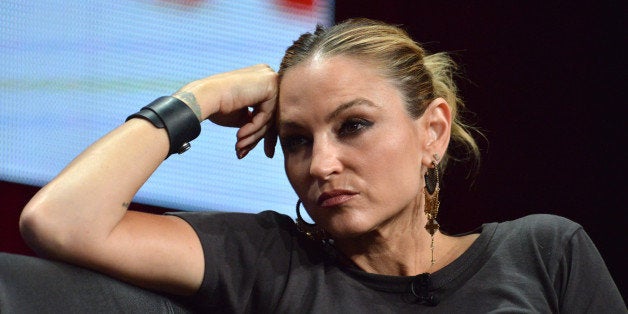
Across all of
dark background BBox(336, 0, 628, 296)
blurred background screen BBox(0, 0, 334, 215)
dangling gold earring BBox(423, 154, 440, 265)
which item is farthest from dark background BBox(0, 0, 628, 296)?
dangling gold earring BBox(423, 154, 440, 265)

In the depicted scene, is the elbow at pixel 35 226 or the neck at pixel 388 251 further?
the neck at pixel 388 251

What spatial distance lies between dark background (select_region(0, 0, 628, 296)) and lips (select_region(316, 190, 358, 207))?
3.36 ft

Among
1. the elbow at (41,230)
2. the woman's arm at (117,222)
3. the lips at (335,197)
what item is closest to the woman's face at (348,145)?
the lips at (335,197)

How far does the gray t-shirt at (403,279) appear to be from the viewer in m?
1.46

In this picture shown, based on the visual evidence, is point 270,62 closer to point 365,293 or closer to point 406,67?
point 406,67

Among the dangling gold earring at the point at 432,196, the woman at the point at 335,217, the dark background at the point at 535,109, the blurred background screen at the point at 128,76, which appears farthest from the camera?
the dark background at the point at 535,109

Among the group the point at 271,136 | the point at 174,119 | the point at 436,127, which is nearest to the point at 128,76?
the point at 271,136

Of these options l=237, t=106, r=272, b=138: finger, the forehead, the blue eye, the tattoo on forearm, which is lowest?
l=237, t=106, r=272, b=138: finger

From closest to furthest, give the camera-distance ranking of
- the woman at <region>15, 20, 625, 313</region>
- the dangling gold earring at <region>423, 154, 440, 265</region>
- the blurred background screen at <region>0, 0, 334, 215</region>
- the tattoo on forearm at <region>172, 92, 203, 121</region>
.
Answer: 1. the woman at <region>15, 20, 625, 313</region>
2. the tattoo on forearm at <region>172, 92, 203, 121</region>
3. the dangling gold earring at <region>423, 154, 440, 265</region>
4. the blurred background screen at <region>0, 0, 334, 215</region>

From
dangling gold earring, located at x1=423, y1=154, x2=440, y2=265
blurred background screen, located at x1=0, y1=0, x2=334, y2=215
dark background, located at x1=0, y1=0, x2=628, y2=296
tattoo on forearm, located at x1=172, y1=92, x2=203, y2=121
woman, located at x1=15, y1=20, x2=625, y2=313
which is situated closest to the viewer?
woman, located at x1=15, y1=20, x2=625, y2=313

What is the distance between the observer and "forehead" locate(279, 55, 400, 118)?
152 centimetres

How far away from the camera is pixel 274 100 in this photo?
5.37 feet

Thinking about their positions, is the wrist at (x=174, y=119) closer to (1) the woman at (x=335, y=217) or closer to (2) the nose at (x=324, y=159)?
(1) the woman at (x=335, y=217)

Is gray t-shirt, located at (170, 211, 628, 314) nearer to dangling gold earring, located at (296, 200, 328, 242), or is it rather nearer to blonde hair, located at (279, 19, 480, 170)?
dangling gold earring, located at (296, 200, 328, 242)
